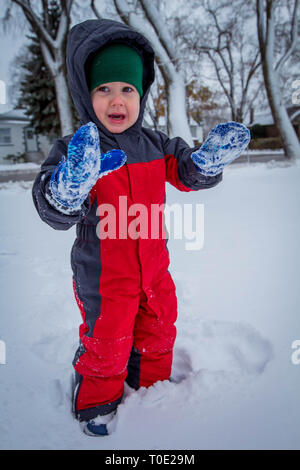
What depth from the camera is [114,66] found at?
962 millimetres

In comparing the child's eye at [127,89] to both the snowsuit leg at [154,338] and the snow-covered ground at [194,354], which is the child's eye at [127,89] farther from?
the snow-covered ground at [194,354]

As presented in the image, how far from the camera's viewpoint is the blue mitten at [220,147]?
954mm

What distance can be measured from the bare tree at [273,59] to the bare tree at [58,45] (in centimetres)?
409

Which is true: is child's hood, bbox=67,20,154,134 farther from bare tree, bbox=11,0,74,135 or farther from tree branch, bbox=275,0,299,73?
tree branch, bbox=275,0,299,73

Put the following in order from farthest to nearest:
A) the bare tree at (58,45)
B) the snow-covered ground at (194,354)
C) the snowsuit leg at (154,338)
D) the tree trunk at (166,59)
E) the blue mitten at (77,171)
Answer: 1. the bare tree at (58,45)
2. the tree trunk at (166,59)
3. the snowsuit leg at (154,338)
4. the snow-covered ground at (194,354)
5. the blue mitten at (77,171)

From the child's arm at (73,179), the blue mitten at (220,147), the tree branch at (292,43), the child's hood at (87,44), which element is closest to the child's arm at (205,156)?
the blue mitten at (220,147)

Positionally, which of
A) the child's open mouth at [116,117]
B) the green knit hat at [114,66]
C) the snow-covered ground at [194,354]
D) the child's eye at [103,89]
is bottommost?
the snow-covered ground at [194,354]

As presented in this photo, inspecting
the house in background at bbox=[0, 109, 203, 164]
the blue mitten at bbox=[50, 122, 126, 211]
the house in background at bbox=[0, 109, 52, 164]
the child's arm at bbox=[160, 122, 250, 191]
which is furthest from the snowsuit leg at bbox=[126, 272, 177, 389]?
the house in background at bbox=[0, 109, 52, 164]

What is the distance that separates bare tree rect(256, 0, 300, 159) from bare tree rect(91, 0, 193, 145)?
2.13 meters

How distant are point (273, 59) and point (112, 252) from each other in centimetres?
796

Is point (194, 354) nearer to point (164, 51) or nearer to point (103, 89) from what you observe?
point (103, 89)

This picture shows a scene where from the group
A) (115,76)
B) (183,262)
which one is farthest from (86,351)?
(183,262)
